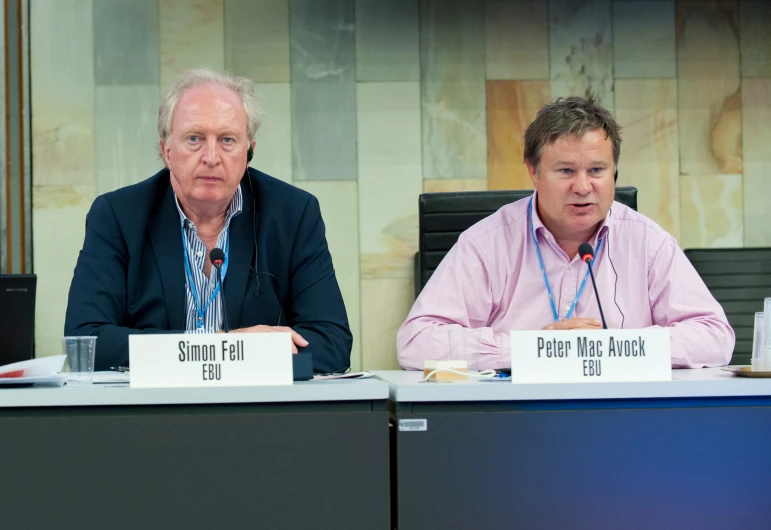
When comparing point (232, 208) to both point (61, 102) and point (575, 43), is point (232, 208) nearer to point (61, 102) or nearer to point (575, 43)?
point (61, 102)

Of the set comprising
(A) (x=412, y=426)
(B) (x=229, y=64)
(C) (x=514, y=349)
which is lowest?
(A) (x=412, y=426)

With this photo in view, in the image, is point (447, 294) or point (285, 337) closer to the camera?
point (285, 337)

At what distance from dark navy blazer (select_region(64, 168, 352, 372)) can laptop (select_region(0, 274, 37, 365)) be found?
0.18 metres

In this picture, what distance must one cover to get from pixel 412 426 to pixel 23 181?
9.66 feet

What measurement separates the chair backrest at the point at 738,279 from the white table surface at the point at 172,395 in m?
2.54

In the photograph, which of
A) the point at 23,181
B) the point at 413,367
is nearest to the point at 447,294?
the point at 413,367

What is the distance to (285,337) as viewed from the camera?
1404 millimetres

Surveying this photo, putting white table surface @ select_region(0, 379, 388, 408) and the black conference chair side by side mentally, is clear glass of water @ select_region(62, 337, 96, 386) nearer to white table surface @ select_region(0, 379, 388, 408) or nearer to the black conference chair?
white table surface @ select_region(0, 379, 388, 408)

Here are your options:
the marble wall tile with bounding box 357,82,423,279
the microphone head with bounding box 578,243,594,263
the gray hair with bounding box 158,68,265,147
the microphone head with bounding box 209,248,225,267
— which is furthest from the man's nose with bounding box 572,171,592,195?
the marble wall tile with bounding box 357,82,423,279

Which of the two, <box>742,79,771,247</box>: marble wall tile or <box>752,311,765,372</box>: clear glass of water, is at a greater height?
<box>742,79,771,247</box>: marble wall tile

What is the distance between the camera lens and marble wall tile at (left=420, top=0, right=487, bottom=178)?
3816 mm

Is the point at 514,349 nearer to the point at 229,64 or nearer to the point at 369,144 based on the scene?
the point at 369,144

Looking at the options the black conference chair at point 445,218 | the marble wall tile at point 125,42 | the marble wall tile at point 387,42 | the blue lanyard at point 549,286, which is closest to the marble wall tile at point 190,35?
the marble wall tile at point 125,42

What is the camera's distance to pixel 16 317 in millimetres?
2252
